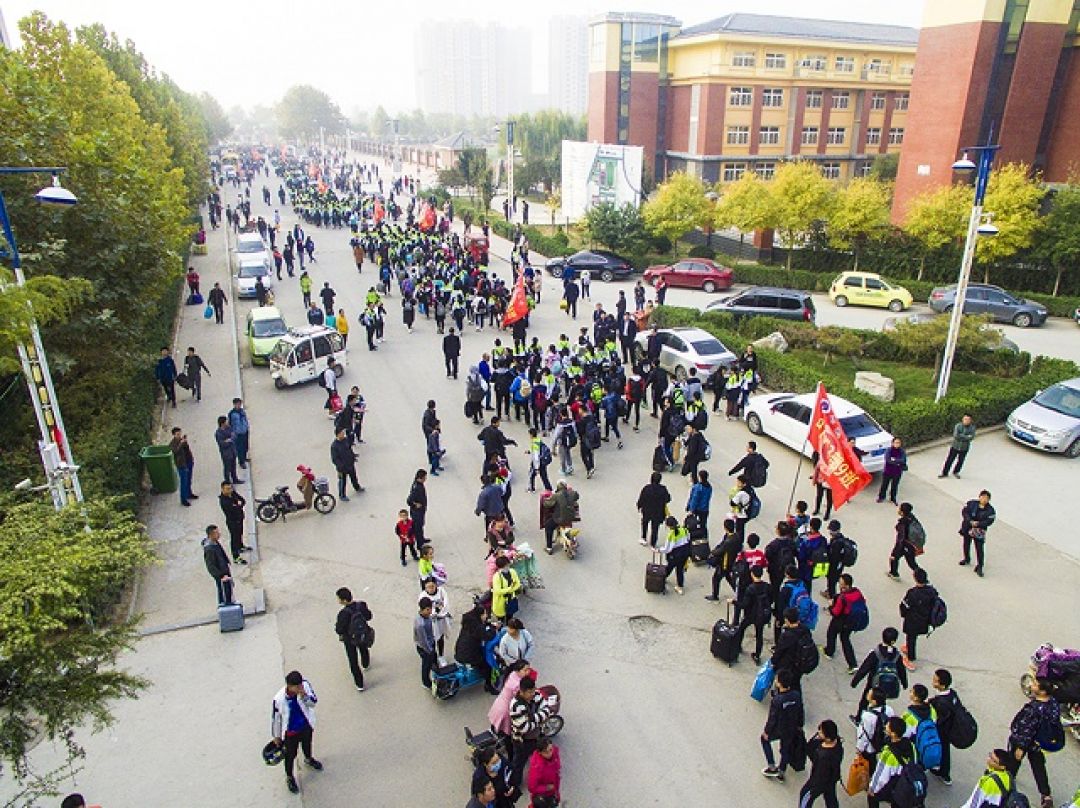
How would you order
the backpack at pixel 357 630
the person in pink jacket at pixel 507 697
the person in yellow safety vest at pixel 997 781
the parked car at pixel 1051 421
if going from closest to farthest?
the person in yellow safety vest at pixel 997 781, the person in pink jacket at pixel 507 697, the backpack at pixel 357 630, the parked car at pixel 1051 421

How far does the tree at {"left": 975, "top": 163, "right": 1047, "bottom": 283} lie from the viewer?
1130 inches

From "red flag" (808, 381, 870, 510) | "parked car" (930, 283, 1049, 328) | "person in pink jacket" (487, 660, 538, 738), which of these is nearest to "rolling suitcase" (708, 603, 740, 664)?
"person in pink jacket" (487, 660, 538, 738)

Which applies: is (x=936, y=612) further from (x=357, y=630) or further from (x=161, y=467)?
(x=161, y=467)

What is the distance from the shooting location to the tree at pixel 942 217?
3058cm

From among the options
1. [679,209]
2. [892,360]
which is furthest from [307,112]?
[892,360]

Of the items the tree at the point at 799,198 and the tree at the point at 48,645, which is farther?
the tree at the point at 799,198

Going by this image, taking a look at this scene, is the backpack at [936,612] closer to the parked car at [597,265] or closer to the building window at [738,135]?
the parked car at [597,265]

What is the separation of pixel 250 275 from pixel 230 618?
22932 millimetres

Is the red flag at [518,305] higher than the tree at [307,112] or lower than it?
lower

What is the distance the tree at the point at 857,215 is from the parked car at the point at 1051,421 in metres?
17.4

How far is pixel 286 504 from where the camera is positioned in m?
13.1

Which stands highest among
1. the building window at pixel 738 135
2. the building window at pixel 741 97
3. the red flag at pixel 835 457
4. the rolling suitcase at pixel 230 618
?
the building window at pixel 741 97

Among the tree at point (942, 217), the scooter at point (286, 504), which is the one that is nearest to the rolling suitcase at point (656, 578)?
the scooter at point (286, 504)

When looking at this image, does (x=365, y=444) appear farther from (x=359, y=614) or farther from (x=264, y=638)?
(x=359, y=614)
